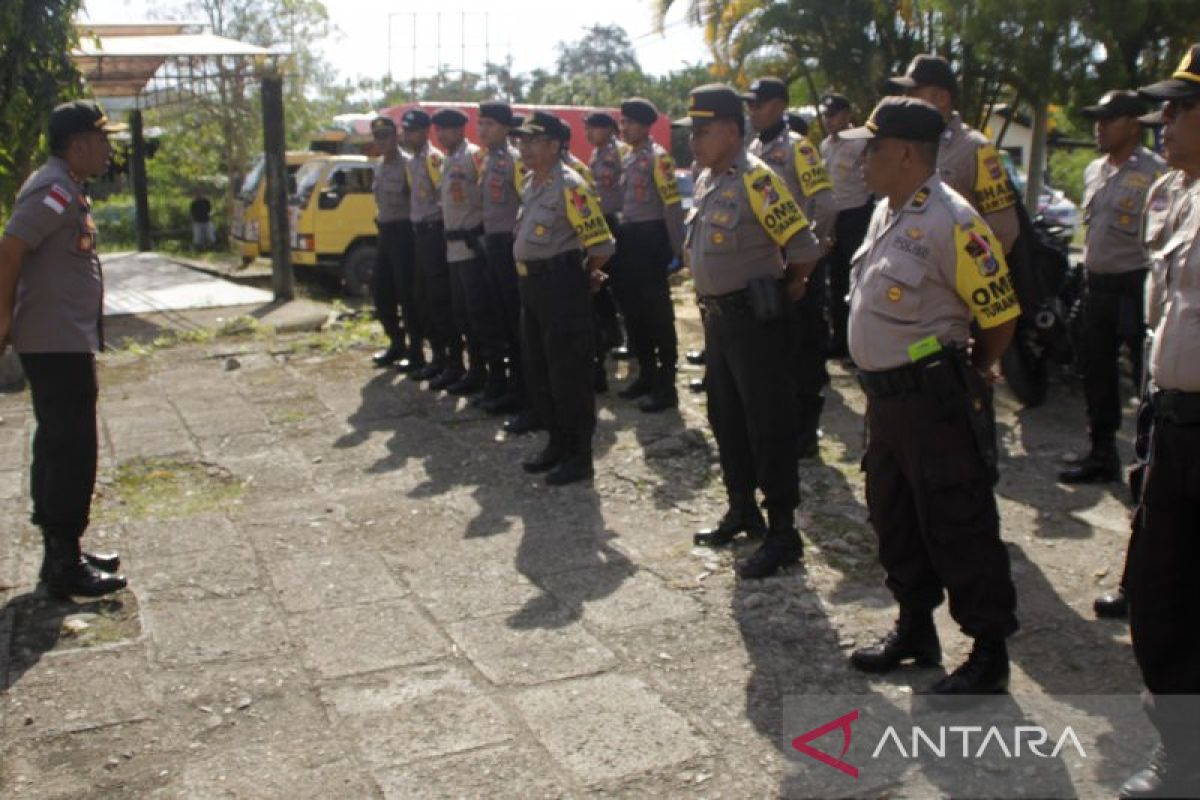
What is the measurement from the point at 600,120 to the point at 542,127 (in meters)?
2.37

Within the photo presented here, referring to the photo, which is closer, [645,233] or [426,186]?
[645,233]

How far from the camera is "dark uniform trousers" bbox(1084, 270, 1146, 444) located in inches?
238

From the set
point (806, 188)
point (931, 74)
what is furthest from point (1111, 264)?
point (806, 188)

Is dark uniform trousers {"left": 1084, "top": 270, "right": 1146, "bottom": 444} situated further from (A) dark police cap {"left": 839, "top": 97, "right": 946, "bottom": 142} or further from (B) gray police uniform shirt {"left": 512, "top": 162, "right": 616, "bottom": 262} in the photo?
(A) dark police cap {"left": 839, "top": 97, "right": 946, "bottom": 142}

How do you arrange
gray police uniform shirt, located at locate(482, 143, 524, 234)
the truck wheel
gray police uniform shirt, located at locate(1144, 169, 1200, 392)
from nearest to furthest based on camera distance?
gray police uniform shirt, located at locate(1144, 169, 1200, 392)
gray police uniform shirt, located at locate(482, 143, 524, 234)
the truck wheel

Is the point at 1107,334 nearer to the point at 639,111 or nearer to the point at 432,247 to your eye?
the point at 639,111

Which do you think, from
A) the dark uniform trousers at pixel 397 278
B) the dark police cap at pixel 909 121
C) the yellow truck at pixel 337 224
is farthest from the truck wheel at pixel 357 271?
the dark police cap at pixel 909 121

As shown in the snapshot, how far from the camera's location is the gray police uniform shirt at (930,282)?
12.2 ft

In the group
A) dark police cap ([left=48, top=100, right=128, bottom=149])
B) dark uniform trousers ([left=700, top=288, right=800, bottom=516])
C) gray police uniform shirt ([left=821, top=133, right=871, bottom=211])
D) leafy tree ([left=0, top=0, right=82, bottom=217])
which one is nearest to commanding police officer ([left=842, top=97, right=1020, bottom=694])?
dark uniform trousers ([left=700, top=288, right=800, bottom=516])

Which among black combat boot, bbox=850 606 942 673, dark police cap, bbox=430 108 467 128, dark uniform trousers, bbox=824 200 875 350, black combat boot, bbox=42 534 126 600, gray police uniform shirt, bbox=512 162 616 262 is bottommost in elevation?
black combat boot, bbox=42 534 126 600

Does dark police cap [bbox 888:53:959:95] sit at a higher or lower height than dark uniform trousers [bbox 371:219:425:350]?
higher

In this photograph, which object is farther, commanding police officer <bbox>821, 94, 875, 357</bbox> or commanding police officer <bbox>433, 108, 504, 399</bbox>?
commanding police officer <bbox>821, 94, 875, 357</bbox>

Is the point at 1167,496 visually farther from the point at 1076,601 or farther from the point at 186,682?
the point at 186,682

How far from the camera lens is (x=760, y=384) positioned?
4.97m
